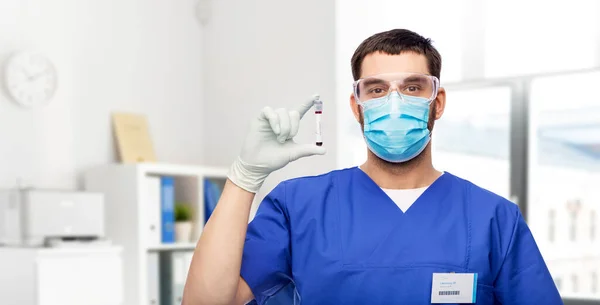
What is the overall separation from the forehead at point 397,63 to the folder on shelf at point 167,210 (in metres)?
2.07

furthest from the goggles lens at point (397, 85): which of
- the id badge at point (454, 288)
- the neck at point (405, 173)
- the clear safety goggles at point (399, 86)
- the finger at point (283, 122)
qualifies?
the id badge at point (454, 288)

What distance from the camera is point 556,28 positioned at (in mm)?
3641

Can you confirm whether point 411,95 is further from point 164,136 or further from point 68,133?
point 164,136

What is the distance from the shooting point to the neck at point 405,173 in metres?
1.61

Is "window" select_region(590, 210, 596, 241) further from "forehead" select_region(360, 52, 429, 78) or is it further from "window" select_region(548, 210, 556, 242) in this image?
"forehead" select_region(360, 52, 429, 78)

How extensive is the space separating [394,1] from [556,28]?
31.8 inches

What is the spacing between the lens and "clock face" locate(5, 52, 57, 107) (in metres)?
3.14

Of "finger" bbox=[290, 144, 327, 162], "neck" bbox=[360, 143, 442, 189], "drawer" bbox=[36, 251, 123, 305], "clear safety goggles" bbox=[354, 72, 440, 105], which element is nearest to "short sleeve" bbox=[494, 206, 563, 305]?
"neck" bbox=[360, 143, 442, 189]

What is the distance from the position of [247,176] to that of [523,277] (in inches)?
22.6

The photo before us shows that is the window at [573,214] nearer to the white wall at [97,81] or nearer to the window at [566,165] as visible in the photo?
the window at [566,165]

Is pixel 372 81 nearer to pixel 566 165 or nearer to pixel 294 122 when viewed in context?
pixel 294 122

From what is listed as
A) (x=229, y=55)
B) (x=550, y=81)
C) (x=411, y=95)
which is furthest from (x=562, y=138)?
(x=411, y=95)

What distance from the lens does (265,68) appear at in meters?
4.04

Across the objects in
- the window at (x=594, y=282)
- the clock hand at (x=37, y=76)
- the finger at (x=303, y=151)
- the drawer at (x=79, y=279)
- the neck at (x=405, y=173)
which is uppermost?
the clock hand at (x=37, y=76)
